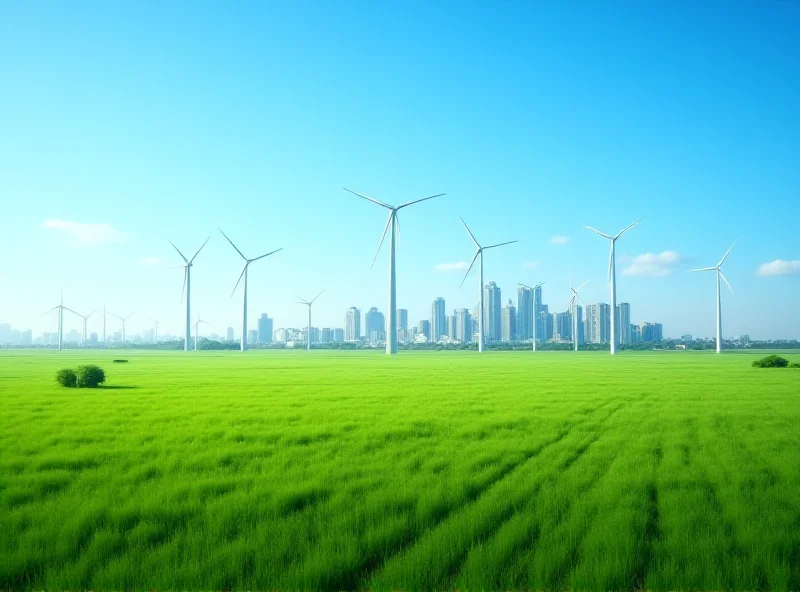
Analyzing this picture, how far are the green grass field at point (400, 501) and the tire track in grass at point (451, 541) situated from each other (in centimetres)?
3

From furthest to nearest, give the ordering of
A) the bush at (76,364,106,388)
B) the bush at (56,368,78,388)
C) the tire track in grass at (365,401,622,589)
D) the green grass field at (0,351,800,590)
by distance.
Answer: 1. the bush at (56,368,78,388)
2. the bush at (76,364,106,388)
3. the green grass field at (0,351,800,590)
4. the tire track in grass at (365,401,622,589)

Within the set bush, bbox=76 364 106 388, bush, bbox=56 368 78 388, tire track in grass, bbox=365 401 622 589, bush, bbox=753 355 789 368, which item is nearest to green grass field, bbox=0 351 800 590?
tire track in grass, bbox=365 401 622 589

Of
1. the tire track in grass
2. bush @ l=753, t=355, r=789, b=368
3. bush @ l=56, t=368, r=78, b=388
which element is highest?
the tire track in grass

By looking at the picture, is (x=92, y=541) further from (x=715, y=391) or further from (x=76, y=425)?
(x=715, y=391)

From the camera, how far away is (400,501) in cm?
930

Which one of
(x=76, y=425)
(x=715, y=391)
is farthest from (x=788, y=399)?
(x=76, y=425)

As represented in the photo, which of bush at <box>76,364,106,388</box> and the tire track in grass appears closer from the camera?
the tire track in grass

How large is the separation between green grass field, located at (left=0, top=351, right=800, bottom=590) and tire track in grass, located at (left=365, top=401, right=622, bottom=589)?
32mm

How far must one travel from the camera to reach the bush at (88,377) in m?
34.4

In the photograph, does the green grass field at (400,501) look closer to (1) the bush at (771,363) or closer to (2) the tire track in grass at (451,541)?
(2) the tire track in grass at (451,541)

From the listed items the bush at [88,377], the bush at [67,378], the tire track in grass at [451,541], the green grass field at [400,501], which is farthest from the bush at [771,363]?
the tire track in grass at [451,541]

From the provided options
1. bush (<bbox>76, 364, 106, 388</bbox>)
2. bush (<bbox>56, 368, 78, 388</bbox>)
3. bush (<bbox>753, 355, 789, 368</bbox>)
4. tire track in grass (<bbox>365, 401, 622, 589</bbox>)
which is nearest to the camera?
tire track in grass (<bbox>365, 401, 622, 589</bbox>)

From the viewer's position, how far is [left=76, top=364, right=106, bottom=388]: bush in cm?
3444

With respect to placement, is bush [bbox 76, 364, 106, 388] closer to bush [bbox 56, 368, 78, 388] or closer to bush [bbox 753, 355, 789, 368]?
bush [bbox 56, 368, 78, 388]
